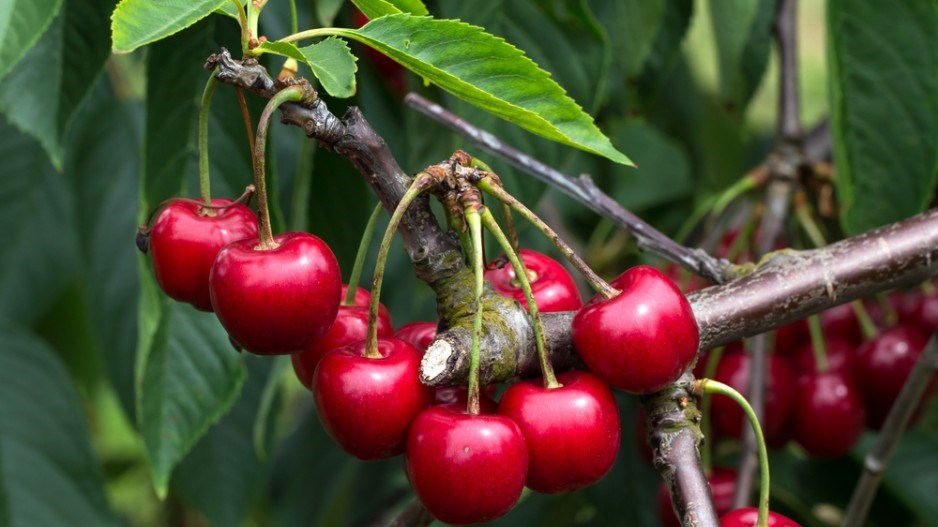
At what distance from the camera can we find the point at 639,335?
647mm

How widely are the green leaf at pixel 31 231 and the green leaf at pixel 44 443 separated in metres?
0.15

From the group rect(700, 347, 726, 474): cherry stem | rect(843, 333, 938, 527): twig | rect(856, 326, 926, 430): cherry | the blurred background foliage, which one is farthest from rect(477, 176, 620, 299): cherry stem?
rect(856, 326, 926, 430): cherry

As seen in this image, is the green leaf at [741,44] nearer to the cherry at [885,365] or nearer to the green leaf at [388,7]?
the cherry at [885,365]

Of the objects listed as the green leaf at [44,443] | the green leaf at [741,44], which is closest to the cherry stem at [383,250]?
the green leaf at [741,44]

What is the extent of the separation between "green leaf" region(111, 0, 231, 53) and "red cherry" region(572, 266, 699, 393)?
0.98ft

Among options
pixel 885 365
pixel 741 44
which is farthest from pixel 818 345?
pixel 741 44

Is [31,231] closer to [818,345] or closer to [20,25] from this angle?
[20,25]

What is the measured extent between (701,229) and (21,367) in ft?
3.37

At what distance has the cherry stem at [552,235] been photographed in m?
0.67

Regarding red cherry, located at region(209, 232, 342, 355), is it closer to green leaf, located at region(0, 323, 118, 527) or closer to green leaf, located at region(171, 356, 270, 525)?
green leaf, located at region(171, 356, 270, 525)

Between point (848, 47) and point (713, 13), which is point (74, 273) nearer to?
point (713, 13)

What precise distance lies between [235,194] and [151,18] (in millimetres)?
453

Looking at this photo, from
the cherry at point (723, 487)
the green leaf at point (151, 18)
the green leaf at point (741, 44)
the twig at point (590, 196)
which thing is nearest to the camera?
the green leaf at point (151, 18)

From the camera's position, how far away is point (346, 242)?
112 centimetres
